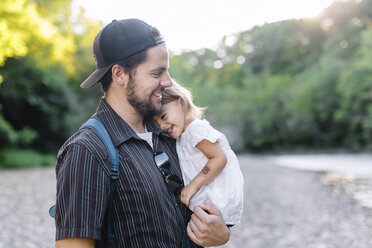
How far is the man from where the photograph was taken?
5.17ft

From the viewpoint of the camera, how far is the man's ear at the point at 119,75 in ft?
6.24

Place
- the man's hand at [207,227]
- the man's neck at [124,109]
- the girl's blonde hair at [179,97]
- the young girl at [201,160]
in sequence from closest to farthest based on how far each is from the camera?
the man's hand at [207,227] → the man's neck at [124,109] → the young girl at [201,160] → the girl's blonde hair at [179,97]

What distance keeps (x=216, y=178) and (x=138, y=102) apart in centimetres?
Result: 65

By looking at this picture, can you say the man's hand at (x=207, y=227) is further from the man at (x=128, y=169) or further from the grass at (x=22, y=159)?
the grass at (x=22, y=159)

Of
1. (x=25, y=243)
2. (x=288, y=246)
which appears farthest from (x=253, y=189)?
(x=25, y=243)

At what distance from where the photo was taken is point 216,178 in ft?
7.54

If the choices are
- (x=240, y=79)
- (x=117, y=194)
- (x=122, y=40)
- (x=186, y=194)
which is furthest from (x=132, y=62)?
(x=240, y=79)

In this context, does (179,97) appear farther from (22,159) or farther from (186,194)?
(22,159)

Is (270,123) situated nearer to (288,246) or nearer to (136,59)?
(288,246)

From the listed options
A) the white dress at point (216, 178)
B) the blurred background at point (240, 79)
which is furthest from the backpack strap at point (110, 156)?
the blurred background at point (240, 79)

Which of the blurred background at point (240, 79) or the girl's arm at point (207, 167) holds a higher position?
the girl's arm at point (207, 167)

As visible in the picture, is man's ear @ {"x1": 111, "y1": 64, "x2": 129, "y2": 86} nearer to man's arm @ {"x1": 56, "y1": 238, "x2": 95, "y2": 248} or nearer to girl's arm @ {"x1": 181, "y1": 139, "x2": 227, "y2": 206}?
girl's arm @ {"x1": 181, "y1": 139, "x2": 227, "y2": 206}

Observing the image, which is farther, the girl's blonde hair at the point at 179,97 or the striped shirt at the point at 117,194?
the girl's blonde hair at the point at 179,97

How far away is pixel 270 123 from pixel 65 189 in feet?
177
